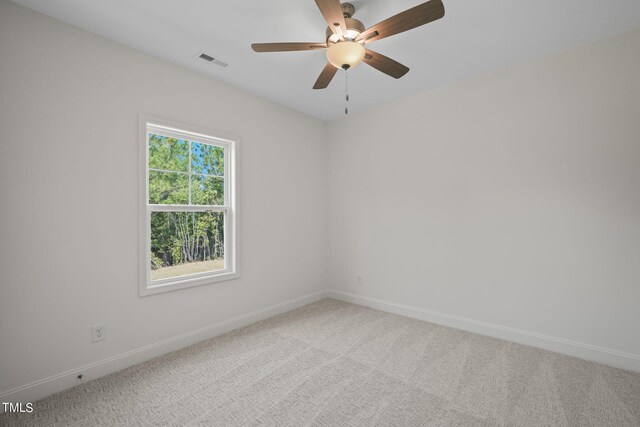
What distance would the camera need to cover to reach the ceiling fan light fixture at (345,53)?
73.6 inches

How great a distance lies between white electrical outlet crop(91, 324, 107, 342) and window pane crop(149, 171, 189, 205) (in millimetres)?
1065

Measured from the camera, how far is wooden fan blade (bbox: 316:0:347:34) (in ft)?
5.12

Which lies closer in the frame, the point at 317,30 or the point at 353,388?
the point at 353,388

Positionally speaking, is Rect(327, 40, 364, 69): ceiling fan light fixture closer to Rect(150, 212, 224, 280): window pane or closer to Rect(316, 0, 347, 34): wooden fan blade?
Rect(316, 0, 347, 34): wooden fan blade

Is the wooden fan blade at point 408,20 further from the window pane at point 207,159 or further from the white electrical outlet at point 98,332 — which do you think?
the white electrical outlet at point 98,332

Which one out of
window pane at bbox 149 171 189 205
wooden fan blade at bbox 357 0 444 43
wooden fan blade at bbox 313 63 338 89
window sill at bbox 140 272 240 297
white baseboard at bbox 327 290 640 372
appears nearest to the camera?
wooden fan blade at bbox 357 0 444 43

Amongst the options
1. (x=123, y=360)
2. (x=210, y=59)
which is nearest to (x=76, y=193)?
(x=123, y=360)

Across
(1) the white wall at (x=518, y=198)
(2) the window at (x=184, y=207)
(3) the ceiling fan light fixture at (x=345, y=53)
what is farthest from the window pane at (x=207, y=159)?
(1) the white wall at (x=518, y=198)

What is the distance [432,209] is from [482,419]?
2.06 meters

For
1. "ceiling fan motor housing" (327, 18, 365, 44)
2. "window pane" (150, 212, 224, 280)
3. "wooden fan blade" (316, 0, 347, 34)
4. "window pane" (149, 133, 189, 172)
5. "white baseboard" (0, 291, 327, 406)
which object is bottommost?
"white baseboard" (0, 291, 327, 406)

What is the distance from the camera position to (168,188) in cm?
276

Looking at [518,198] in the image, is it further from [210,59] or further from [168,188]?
[168,188]

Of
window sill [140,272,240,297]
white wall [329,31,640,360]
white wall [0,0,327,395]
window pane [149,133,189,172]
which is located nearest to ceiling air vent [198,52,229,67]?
white wall [0,0,327,395]

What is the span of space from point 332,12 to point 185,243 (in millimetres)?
2381
